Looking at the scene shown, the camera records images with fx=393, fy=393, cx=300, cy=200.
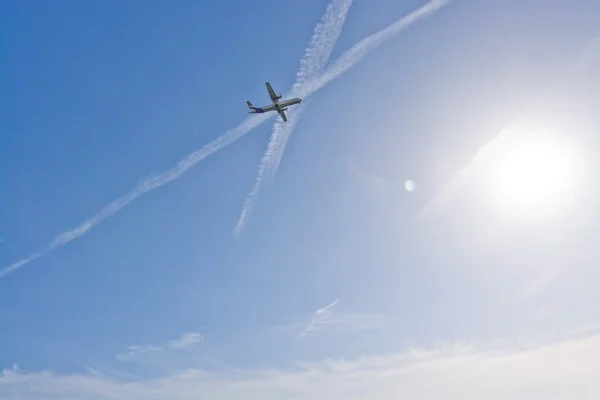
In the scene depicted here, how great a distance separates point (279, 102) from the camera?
108 metres

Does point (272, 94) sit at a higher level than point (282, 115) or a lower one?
higher

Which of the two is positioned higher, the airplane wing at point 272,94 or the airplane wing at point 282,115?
the airplane wing at point 272,94

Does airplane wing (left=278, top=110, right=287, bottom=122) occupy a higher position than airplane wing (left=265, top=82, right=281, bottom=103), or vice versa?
airplane wing (left=265, top=82, right=281, bottom=103)
